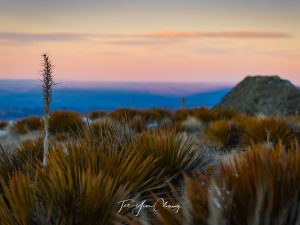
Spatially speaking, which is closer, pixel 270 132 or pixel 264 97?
pixel 270 132

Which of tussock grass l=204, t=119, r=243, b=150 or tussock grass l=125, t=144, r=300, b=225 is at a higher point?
tussock grass l=125, t=144, r=300, b=225

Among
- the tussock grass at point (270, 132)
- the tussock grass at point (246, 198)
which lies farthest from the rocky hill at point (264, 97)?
the tussock grass at point (246, 198)

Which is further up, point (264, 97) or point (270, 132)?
point (270, 132)

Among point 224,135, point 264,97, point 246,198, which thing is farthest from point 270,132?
point 264,97

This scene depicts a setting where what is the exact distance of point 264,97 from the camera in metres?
20.8

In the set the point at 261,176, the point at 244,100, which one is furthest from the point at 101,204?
the point at 244,100

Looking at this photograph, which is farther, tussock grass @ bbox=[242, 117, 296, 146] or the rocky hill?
the rocky hill

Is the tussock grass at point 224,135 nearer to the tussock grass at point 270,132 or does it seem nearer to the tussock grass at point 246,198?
the tussock grass at point 270,132

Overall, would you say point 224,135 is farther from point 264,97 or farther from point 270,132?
point 264,97

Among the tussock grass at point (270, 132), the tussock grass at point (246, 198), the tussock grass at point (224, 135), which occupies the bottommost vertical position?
the tussock grass at point (224, 135)

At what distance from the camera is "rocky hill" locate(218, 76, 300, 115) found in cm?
1964

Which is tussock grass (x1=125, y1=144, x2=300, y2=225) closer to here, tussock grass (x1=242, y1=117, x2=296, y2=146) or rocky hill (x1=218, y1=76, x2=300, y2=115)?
tussock grass (x1=242, y1=117, x2=296, y2=146)

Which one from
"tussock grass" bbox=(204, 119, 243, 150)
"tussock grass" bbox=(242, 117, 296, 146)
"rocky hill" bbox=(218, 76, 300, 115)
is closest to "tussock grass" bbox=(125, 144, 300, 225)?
"tussock grass" bbox=(242, 117, 296, 146)

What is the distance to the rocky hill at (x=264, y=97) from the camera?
1964cm
